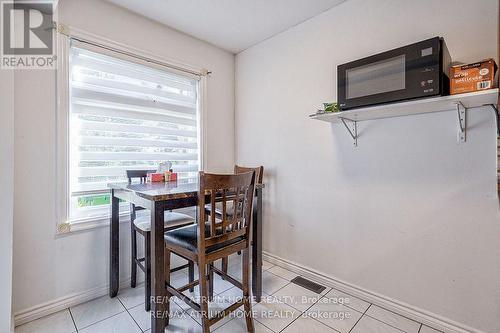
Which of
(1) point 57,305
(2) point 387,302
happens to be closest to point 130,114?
(1) point 57,305

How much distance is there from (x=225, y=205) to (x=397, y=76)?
4.13 ft

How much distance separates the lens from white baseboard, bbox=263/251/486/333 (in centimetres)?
153

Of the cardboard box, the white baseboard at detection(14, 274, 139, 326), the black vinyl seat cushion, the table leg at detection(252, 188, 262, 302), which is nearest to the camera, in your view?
the cardboard box

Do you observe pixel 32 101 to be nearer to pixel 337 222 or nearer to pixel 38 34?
pixel 38 34

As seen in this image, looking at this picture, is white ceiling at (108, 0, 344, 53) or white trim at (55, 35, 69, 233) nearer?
white trim at (55, 35, 69, 233)

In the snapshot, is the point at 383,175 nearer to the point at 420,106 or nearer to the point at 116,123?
the point at 420,106

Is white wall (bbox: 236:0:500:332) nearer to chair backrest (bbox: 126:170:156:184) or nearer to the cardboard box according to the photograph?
the cardboard box

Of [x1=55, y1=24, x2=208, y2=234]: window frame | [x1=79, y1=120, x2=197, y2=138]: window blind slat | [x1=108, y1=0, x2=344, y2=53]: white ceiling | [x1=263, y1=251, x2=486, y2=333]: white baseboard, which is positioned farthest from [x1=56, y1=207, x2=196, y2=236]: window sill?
[x1=108, y1=0, x2=344, y2=53]: white ceiling

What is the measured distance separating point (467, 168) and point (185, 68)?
2448 mm

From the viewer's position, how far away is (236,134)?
2.99m

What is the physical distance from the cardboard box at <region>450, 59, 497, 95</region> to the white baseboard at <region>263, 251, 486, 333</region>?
1.41m

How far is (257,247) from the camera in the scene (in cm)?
187

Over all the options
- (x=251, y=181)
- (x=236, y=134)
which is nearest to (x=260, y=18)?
(x=236, y=134)

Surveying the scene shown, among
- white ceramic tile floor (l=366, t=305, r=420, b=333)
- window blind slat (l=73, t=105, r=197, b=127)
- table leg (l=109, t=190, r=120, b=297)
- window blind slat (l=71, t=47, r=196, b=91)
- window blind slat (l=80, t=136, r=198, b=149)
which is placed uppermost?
window blind slat (l=71, t=47, r=196, b=91)
